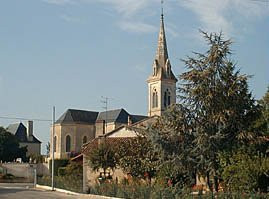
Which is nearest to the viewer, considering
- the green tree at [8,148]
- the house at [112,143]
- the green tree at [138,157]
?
the green tree at [138,157]

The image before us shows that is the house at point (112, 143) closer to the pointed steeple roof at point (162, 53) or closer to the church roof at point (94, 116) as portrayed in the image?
the church roof at point (94, 116)

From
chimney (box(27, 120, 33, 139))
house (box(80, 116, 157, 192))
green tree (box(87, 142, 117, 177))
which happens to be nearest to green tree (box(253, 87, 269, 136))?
house (box(80, 116, 157, 192))

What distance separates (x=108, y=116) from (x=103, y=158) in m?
74.0

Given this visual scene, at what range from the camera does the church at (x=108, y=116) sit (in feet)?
390

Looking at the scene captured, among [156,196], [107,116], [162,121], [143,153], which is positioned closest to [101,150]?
[143,153]

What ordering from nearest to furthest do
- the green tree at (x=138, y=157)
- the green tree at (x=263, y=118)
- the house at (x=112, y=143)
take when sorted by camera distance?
1. the green tree at (x=263, y=118)
2. the green tree at (x=138, y=157)
3. the house at (x=112, y=143)

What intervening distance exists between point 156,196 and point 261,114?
794cm

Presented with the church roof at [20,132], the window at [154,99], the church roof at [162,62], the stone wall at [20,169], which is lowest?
the stone wall at [20,169]

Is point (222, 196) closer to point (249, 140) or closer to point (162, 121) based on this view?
point (249, 140)

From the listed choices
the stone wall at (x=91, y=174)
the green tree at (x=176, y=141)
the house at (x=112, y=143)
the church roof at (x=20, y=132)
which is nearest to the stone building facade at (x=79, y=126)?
the church roof at (x=20, y=132)

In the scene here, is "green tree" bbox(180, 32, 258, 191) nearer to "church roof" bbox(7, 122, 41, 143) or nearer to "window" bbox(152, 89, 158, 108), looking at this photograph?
"window" bbox(152, 89, 158, 108)

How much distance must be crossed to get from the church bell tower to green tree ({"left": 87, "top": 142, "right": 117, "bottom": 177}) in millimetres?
72320

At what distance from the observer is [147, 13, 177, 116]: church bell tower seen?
4877 inches

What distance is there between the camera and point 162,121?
36500mm
